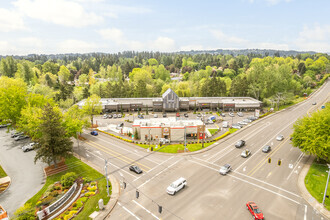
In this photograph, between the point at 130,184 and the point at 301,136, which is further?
the point at 301,136

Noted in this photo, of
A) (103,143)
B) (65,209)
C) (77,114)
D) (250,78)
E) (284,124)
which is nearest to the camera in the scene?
(65,209)

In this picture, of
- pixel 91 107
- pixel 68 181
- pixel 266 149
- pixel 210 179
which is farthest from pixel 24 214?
pixel 266 149

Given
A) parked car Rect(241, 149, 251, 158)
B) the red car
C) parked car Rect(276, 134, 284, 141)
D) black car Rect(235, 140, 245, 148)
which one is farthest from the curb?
parked car Rect(276, 134, 284, 141)

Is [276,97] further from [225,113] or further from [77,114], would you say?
[77,114]

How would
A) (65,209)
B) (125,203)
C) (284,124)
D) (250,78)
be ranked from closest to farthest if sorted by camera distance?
(65,209), (125,203), (284,124), (250,78)

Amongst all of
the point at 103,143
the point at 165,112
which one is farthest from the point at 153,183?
the point at 165,112

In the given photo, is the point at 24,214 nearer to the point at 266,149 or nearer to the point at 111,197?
the point at 111,197

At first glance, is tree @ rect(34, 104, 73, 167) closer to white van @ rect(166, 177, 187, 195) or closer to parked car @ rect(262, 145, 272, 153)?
white van @ rect(166, 177, 187, 195)
